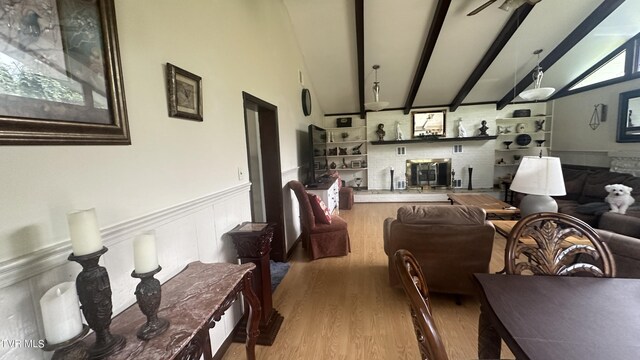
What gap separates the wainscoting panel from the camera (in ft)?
2.42

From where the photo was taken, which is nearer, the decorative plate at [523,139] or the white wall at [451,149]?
the decorative plate at [523,139]

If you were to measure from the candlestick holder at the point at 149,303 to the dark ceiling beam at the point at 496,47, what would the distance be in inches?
203

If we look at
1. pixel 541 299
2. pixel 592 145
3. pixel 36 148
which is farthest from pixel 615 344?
pixel 592 145

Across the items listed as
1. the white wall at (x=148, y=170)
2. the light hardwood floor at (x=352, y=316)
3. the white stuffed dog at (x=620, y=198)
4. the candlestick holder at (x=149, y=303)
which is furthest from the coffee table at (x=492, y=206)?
the candlestick holder at (x=149, y=303)

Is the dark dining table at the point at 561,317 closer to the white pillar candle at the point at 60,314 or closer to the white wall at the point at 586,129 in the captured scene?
the white pillar candle at the point at 60,314

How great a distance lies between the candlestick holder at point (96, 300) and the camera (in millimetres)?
755

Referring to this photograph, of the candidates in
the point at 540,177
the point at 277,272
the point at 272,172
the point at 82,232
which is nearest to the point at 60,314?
the point at 82,232

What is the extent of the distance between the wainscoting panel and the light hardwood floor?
504mm

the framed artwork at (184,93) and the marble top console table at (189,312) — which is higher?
the framed artwork at (184,93)

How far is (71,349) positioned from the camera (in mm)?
738

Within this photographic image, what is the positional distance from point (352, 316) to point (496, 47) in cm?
486

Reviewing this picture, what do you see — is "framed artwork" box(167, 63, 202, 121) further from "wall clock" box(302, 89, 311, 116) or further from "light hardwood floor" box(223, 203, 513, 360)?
"wall clock" box(302, 89, 311, 116)

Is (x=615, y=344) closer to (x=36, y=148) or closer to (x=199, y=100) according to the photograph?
(x=36, y=148)

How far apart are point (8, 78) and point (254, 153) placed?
114 inches
